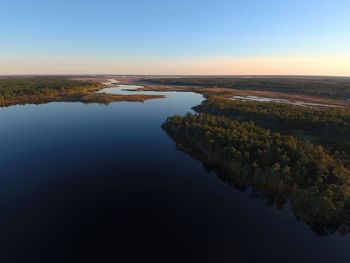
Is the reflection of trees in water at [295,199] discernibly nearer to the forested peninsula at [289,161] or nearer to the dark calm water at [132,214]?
the forested peninsula at [289,161]

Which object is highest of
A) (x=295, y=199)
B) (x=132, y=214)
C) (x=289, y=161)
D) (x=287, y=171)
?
(x=289, y=161)

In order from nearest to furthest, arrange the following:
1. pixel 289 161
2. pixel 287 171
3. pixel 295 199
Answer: pixel 295 199
pixel 287 171
pixel 289 161

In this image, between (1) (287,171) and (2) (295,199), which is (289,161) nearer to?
(1) (287,171)

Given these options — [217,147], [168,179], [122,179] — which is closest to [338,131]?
[217,147]

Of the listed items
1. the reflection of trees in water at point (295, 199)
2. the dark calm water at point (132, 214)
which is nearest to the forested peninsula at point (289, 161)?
the reflection of trees in water at point (295, 199)

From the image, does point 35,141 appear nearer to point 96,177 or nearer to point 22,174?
point 22,174

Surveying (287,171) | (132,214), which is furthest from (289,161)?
(132,214)

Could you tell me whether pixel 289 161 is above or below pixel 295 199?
above
